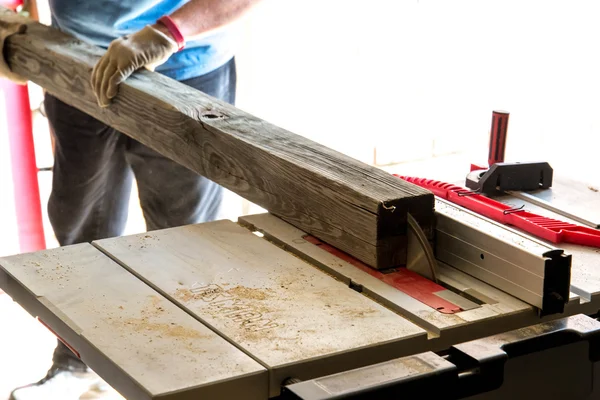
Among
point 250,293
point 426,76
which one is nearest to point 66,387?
point 250,293

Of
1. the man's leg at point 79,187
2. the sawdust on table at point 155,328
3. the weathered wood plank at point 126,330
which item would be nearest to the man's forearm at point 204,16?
the man's leg at point 79,187

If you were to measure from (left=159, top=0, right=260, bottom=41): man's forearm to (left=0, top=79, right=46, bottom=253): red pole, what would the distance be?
1.12 m

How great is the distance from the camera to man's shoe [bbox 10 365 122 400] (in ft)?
8.10

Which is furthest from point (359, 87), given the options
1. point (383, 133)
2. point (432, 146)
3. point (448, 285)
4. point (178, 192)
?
point (448, 285)

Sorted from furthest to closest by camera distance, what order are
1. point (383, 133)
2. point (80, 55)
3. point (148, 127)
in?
1. point (383, 133)
2. point (80, 55)
3. point (148, 127)

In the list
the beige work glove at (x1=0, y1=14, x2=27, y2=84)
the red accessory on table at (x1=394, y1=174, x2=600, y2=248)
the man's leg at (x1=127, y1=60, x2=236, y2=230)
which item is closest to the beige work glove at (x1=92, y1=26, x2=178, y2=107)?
the man's leg at (x1=127, y1=60, x2=236, y2=230)

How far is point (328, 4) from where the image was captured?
3.74m

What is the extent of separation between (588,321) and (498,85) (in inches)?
139

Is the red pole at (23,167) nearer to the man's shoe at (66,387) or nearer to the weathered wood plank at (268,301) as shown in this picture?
the man's shoe at (66,387)

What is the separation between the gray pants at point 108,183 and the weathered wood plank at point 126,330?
3.47 ft

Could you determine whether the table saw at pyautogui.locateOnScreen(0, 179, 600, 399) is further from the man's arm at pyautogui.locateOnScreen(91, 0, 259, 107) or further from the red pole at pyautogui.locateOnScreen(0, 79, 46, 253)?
the red pole at pyautogui.locateOnScreen(0, 79, 46, 253)

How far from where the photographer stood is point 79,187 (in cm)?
253

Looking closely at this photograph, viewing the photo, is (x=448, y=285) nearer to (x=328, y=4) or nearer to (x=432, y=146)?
(x=328, y=4)

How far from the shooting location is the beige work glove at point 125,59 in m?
1.97
